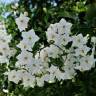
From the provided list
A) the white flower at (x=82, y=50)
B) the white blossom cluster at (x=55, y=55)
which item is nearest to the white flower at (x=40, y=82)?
the white blossom cluster at (x=55, y=55)

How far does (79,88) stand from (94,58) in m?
0.22

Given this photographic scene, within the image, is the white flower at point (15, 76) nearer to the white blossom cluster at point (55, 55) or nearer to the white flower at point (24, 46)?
the white blossom cluster at point (55, 55)

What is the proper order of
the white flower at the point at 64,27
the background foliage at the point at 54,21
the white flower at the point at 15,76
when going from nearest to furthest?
the background foliage at the point at 54,21, the white flower at the point at 64,27, the white flower at the point at 15,76

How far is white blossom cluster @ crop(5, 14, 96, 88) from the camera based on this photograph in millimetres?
1972

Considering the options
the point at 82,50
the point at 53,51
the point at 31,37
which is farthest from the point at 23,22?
the point at 82,50

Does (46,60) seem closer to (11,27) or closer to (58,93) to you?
(58,93)

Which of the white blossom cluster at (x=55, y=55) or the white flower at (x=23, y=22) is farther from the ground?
the white flower at (x=23, y=22)

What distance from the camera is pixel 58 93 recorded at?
186cm

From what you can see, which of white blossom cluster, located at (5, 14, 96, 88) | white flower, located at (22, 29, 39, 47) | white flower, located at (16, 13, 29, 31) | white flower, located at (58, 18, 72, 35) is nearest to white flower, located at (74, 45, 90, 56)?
white blossom cluster, located at (5, 14, 96, 88)

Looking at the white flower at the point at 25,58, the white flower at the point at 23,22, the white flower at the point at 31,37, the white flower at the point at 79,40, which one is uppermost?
the white flower at the point at 23,22

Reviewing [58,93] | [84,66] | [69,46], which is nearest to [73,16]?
[69,46]

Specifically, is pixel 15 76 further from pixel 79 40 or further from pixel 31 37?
pixel 79 40

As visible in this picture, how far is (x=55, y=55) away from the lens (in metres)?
2.00

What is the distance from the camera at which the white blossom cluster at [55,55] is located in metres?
1.97
